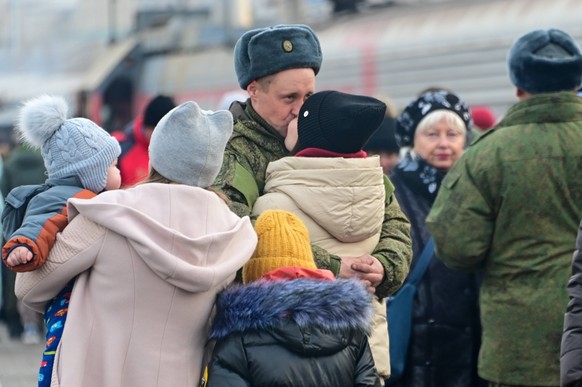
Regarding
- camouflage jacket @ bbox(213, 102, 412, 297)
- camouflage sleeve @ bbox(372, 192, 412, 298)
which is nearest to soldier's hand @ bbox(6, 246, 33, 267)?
camouflage jacket @ bbox(213, 102, 412, 297)

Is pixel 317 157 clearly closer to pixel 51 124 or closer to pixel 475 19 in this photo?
pixel 51 124

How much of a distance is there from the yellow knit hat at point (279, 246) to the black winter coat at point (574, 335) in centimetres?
67

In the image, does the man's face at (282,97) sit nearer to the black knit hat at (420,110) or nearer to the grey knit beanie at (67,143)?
the grey knit beanie at (67,143)

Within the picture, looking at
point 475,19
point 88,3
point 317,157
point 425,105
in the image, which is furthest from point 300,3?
point 317,157

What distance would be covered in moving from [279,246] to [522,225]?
137 centimetres

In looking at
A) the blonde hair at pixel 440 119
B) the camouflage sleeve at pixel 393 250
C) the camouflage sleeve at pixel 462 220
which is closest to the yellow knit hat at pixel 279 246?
the camouflage sleeve at pixel 393 250

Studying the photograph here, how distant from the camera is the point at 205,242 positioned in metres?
3.38

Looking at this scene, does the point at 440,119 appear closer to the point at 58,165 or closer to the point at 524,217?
the point at 524,217

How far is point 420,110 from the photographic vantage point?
6.16 m

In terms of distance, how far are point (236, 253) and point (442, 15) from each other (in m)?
11.3

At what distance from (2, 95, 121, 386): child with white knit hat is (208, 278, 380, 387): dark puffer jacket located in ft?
1.48

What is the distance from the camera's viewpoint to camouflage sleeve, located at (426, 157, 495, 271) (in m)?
4.74

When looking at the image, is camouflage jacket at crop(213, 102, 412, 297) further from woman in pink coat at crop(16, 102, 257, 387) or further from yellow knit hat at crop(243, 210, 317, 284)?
woman in pink coat at crop(16, 102, 257, 387)

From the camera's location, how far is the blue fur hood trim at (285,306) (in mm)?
3340
